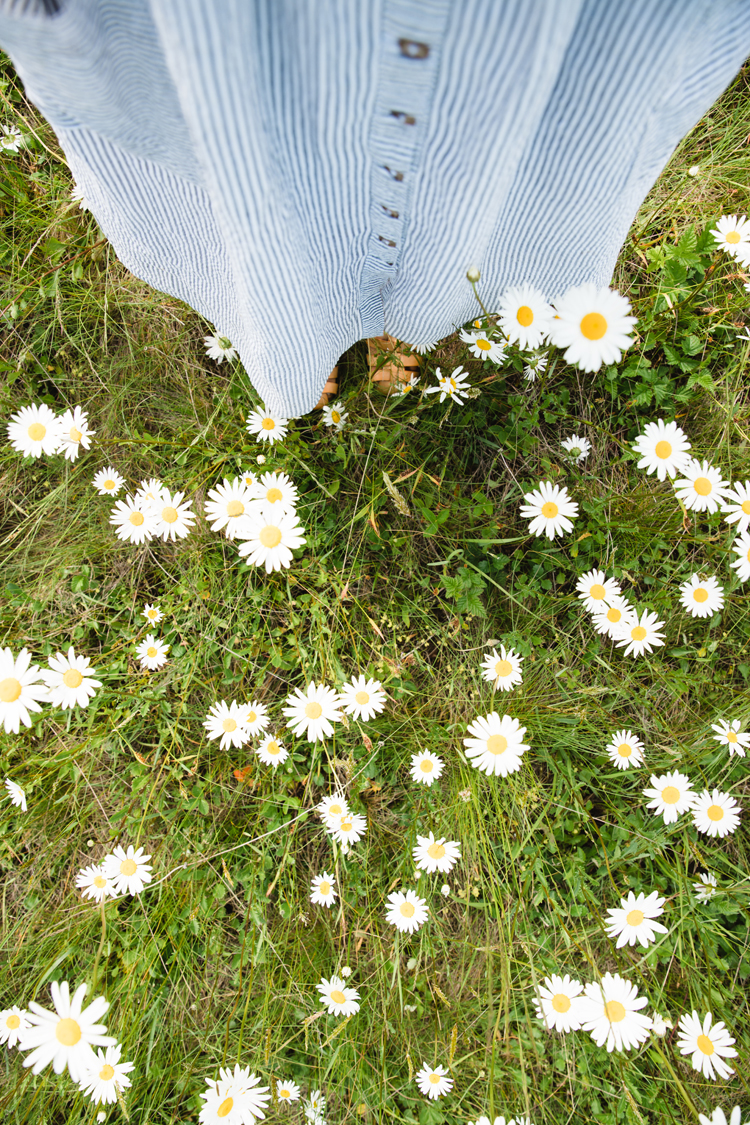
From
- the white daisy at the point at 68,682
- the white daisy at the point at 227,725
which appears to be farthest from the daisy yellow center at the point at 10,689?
the white daisy at the point at 227,725

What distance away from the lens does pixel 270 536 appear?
1216 millimetres

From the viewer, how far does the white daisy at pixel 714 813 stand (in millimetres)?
1507

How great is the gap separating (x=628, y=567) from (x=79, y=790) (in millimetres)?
1698

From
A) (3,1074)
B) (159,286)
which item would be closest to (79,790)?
(3,1074)

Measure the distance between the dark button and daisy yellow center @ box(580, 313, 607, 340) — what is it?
545 mm

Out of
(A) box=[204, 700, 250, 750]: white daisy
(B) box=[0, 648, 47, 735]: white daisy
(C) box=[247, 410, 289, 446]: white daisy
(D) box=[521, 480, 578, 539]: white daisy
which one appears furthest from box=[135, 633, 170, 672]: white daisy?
(D) box=[521, 480, 578, 539]: white daisy

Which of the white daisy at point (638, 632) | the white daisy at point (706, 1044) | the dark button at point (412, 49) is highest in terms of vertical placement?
the white daisy at point (638, 632)

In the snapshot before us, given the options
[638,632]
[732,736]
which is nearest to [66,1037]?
[638,632]

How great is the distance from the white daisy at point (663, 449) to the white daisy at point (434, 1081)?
1604 mm

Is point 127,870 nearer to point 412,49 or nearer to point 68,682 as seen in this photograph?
point 68,682

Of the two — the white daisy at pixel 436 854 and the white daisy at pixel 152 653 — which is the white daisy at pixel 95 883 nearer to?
the white daisy at pixel 152 653

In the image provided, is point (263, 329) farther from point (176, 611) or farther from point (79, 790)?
point (79, 790)

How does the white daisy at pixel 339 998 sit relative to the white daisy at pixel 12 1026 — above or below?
above

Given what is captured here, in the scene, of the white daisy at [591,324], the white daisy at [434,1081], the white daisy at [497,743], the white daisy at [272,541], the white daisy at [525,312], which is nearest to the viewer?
the white daisy at [591,324]
